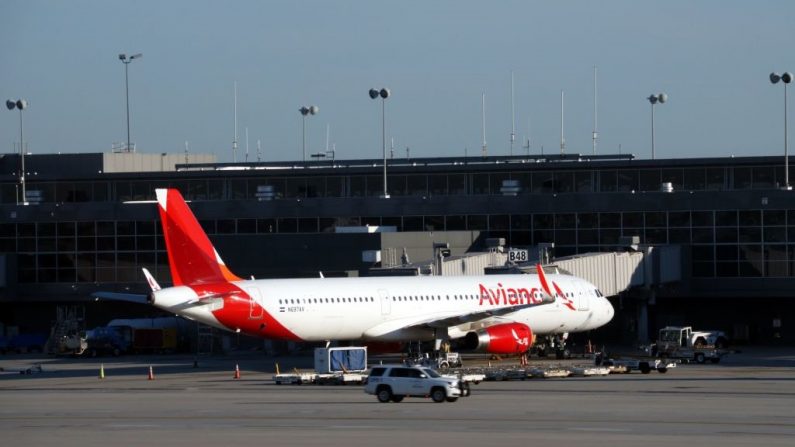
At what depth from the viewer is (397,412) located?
42938mm

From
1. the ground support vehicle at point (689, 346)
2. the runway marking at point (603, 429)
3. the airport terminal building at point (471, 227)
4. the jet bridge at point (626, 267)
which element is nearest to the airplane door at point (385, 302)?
the jet bridge at point (626, 267)

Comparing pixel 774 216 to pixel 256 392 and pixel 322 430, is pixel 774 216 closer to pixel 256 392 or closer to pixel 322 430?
pixel 256 392

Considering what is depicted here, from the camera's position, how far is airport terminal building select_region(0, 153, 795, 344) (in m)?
88.0

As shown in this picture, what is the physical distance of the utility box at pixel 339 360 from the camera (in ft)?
191

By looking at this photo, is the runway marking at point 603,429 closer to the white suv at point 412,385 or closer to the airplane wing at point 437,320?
the white suv at point 412,385

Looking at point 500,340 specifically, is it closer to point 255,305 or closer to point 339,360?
point 339,360

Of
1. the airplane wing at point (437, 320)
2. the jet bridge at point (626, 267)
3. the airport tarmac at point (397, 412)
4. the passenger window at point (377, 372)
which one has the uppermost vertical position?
the jet bridge at point (626, 267)

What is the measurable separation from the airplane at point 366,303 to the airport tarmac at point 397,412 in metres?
2.84

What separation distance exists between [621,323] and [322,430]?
56308 millimetres

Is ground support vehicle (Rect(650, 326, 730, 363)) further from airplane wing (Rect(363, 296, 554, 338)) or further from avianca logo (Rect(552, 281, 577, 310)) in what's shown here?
airplane wing (Rect(363, 296, 554, 338))

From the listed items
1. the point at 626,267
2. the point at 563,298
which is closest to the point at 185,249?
the point at 563,298

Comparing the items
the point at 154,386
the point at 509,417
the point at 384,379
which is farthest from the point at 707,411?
the point at 154,386

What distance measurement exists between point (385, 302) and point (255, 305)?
6627mm

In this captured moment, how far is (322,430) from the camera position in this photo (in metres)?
37.3
